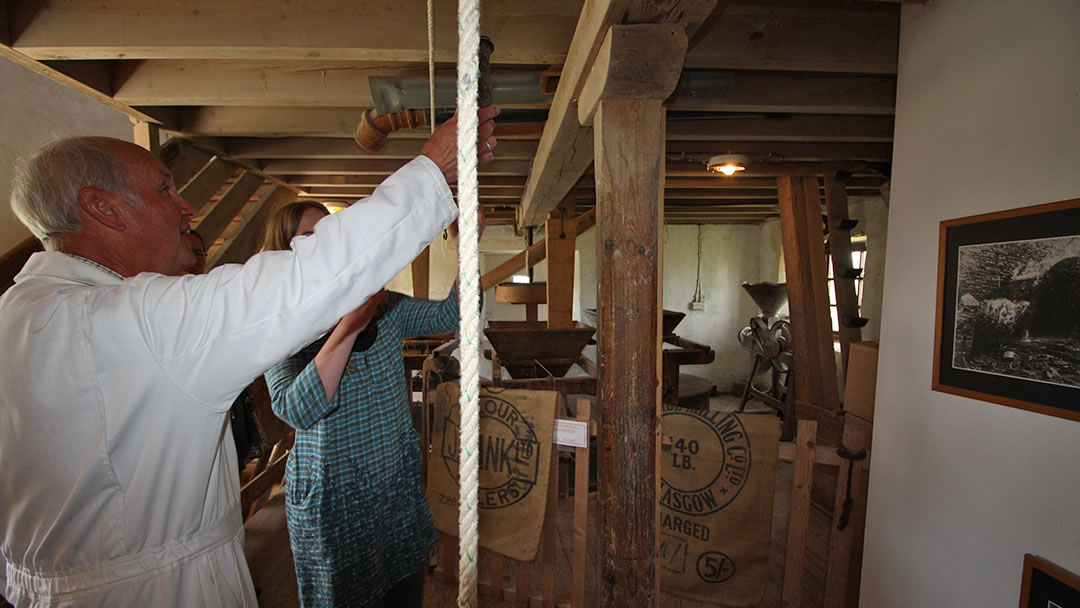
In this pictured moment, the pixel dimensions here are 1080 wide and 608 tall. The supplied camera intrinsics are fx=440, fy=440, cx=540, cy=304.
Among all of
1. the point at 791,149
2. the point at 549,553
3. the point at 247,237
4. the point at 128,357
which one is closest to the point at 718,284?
the point at 791,149

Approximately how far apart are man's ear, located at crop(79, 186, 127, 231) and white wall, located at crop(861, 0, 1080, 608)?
6.77 ft

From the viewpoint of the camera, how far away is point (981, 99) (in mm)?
1299

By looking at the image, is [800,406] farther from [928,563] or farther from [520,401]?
[520,401]

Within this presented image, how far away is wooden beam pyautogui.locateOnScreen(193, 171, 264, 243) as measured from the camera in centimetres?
322

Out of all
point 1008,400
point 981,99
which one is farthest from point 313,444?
point 981,99

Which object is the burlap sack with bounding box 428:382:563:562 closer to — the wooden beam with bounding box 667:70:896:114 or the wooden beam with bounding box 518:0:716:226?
the wooden beam with bounding box 518:0:716:226

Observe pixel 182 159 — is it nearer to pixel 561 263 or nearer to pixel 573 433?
pixel 561 263

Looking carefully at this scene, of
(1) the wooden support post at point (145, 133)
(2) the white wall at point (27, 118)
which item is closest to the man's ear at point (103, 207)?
(1) the wooden support post at point (145, 133)

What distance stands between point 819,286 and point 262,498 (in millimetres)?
4270

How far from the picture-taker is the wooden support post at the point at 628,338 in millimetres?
1327

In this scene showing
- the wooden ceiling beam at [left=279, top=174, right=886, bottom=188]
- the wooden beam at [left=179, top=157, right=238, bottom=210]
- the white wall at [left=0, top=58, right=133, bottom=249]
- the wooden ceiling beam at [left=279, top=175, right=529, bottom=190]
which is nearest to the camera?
the white wall at [left=0, top=58, right=133, bottom=249]

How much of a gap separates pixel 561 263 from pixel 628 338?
266 centimetres

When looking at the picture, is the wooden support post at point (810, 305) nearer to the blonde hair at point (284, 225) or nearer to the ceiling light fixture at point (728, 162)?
the ceiling light fixture at point (728, 162)

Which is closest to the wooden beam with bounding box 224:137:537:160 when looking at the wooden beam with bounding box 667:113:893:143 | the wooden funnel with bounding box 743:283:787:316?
the wooden beam with bounding box 667:113:893:143
